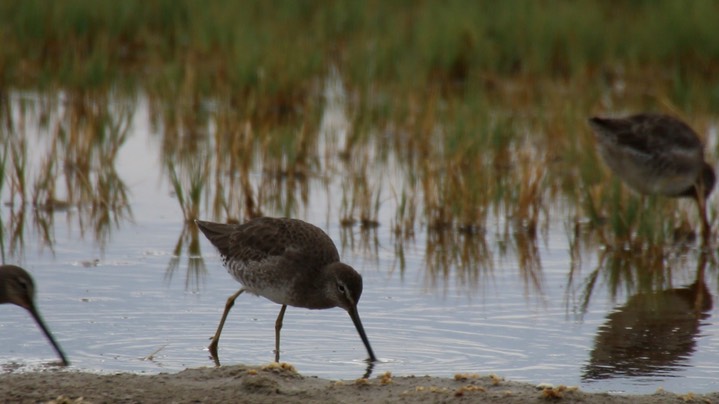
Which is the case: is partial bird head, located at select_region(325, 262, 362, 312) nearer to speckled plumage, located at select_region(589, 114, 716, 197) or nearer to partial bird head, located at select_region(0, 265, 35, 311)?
partial bird head, located at select_region(0, 265, 35, 311)

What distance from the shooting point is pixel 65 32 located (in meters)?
15.7

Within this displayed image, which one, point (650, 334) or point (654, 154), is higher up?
point (654, 154)

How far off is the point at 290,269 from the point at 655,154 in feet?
14.4

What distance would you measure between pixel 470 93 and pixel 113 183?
15.1ft

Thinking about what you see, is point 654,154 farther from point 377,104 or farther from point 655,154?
point 377,104

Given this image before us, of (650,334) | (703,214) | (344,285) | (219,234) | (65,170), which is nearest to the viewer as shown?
(344,285)

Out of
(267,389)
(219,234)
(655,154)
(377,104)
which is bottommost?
(267,389)

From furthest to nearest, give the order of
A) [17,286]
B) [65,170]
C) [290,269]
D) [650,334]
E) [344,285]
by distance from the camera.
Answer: [65,170]
[650,334]
[290,269]
[344,285]
[17,286]

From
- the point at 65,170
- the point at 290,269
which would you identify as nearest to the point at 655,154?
the point at 290,269

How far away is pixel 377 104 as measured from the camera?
13.8 metres

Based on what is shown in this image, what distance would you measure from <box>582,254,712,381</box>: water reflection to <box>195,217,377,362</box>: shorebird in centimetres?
130

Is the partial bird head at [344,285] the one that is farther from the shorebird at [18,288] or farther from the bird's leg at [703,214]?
the bird's leg at [703,214]

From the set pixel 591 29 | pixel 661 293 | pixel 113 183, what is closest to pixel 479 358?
pixel 661 293

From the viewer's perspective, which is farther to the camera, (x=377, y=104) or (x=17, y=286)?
(x=377, y=104)
